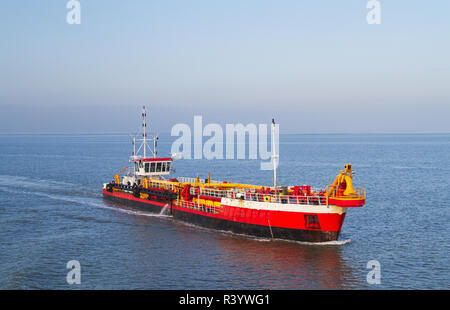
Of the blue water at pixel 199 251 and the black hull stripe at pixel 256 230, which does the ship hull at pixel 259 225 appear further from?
the blue water at pixel 199 251

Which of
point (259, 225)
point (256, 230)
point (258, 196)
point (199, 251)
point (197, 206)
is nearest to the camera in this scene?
point (199, 251)

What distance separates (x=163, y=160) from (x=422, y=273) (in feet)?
130

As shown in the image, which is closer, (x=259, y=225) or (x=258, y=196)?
(x=259, y=225)

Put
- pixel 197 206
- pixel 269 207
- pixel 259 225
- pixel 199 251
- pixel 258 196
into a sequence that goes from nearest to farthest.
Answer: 1. pixel 199 251
2. pixel 269 207
3. pixel 259 225
4. pixel 258 196
5. pixel 197 206

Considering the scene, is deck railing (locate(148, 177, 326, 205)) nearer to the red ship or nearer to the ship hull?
the red ship

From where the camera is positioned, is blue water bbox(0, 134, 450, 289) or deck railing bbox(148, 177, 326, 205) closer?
blue water bbox(0, 134, 450, 289)

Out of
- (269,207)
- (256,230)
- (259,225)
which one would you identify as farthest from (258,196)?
(256,230)

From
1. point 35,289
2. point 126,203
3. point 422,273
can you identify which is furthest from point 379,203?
point 35,289

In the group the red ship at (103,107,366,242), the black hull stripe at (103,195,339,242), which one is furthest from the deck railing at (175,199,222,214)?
the black hull stripe at (103,195,339,242)

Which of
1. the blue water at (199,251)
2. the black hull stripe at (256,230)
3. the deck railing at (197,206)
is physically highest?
the deck railing at (197,206)

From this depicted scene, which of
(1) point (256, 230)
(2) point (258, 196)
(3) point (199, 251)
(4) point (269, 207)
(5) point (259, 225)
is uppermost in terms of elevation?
(2) point (258, 196)

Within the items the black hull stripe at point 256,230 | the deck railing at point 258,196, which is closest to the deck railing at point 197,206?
the black hull stripe at point 256,230

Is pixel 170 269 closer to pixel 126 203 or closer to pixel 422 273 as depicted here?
pixel 422 273

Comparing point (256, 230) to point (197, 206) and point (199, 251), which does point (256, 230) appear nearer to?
point (199, 251)
